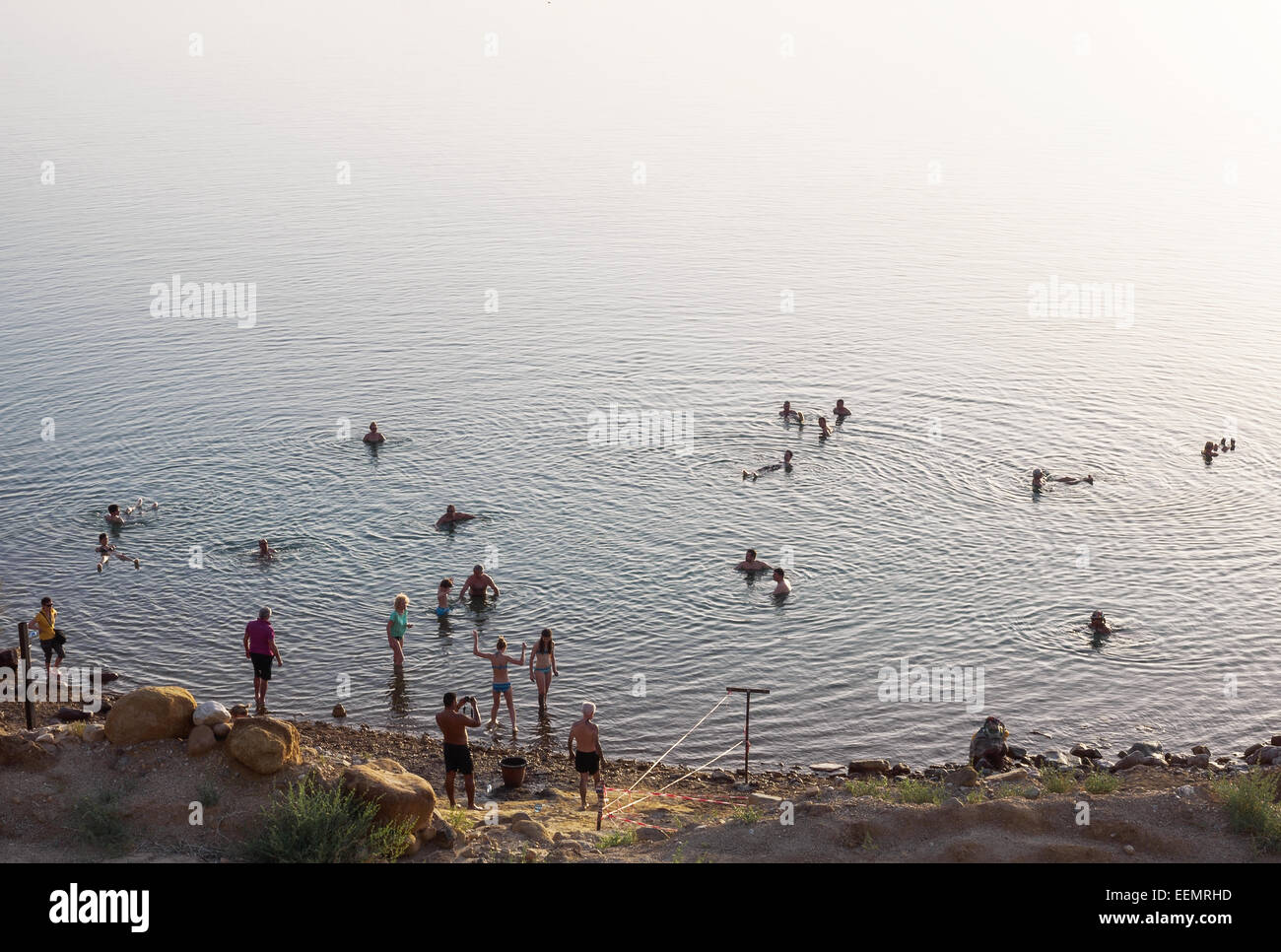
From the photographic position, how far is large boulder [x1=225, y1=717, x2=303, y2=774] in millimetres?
17484

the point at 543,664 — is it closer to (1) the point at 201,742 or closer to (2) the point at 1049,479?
(1) the point at 201,742

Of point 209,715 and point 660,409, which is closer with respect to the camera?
point 209,715

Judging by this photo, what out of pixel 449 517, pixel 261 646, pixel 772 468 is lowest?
pixel 261 646

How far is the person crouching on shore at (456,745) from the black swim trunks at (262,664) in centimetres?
609

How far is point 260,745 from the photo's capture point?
57.4 feet

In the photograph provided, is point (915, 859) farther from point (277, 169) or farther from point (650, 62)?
point (650, 62)

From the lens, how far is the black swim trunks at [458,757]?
65.9ft

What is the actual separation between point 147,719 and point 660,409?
96.0 feet

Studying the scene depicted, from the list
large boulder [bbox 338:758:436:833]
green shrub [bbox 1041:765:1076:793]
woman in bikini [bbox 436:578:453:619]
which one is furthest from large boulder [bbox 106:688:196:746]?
green shrub [bbox 1041:765:1076:793]

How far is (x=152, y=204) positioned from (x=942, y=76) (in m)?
119

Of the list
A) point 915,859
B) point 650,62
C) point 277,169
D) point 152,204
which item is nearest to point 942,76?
point 650,62

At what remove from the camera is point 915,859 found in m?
16.1

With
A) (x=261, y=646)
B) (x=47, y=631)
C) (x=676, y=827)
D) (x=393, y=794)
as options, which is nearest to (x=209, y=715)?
(x=393, y=794)

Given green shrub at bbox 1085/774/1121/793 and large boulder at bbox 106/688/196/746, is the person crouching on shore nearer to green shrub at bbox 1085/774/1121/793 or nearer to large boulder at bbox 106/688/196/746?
large boulder at bbox 106/688/196/746
